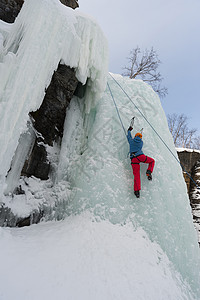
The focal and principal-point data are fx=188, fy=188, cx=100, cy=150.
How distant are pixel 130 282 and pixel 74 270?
2.02 ft

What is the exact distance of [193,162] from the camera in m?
7.66

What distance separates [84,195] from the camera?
9.84 ft

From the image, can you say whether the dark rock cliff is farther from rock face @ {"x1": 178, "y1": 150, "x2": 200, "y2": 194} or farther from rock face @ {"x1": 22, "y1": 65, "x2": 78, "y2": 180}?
rock face @ {"x1": 178, "y1": 150, "x2": 200, "y2": 194}

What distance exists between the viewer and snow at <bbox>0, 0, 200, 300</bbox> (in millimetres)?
1923

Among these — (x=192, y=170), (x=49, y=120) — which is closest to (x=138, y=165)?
(x=49, y=120)

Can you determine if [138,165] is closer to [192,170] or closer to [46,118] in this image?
[46,118]

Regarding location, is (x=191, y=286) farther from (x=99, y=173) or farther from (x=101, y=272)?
(x=99, y=173)

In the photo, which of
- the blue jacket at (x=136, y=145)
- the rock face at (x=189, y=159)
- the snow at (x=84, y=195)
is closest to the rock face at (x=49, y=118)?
the snow at (x=84, y=195)

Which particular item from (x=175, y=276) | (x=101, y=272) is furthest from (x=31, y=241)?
(x=175, y=276)

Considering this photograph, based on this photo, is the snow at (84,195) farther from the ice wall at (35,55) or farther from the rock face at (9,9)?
the rock face at (9,9)

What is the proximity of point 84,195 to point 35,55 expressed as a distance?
2.13 m

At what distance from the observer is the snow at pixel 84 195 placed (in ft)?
6.31

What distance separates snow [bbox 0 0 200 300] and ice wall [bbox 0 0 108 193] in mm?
13

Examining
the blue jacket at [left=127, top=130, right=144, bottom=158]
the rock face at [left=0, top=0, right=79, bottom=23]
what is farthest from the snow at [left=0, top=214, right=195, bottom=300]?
the rock face at [left=0, top=0, right=79, bottom=23]
